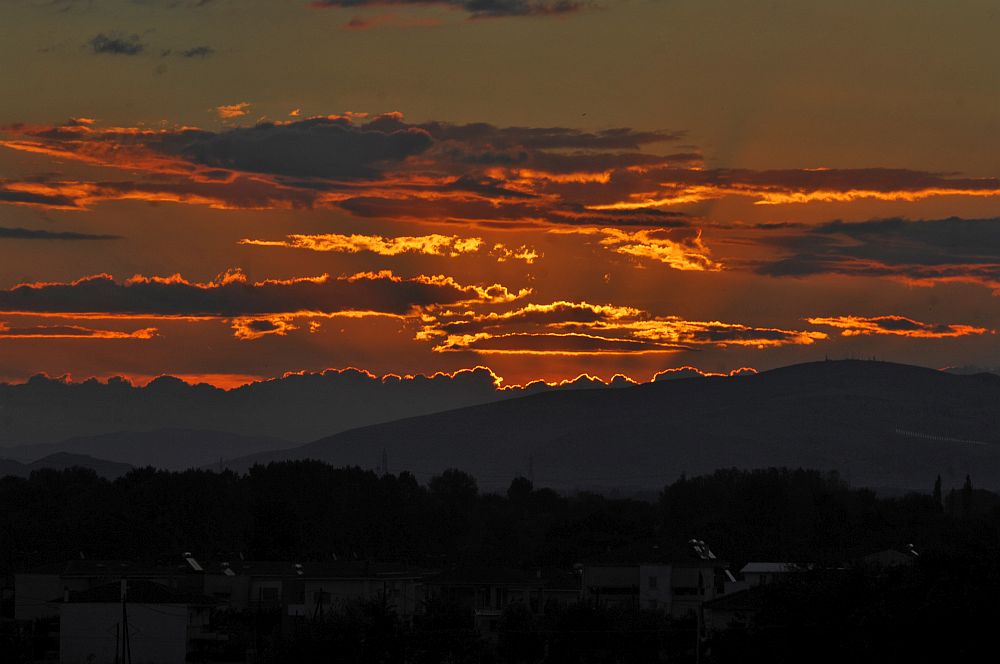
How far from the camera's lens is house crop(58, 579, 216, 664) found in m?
97.9

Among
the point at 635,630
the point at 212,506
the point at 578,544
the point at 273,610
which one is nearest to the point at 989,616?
the point at 635,630

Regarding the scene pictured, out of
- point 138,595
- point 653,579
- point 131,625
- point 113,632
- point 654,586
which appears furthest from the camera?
point 653,579

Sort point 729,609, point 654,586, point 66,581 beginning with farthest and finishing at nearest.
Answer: point 654,586
point 66,581
point 729,609

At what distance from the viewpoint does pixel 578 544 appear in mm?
166125

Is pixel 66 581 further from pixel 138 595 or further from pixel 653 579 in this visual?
pixel 653 579

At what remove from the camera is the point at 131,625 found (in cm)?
9906

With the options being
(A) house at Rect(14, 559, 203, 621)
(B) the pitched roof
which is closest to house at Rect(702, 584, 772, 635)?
(B) the pitched roof

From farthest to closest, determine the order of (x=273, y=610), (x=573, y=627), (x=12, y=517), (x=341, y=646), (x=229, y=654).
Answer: (x=12, y=517), (x=273, y=610), (x=229, y=654), (x=573, y=627), (x=341, y=646)

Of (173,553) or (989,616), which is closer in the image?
(989,616)

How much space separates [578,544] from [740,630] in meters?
85.9

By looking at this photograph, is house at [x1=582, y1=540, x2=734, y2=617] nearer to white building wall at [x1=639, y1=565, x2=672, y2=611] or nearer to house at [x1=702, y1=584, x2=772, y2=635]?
white building wall at [x1=639, y1=565, x2=672, y2=611]

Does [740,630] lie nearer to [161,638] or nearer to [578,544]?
[161,638]

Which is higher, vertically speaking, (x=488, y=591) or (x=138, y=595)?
(x=138, y=595)

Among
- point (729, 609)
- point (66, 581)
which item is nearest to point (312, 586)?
point (66, 581)
